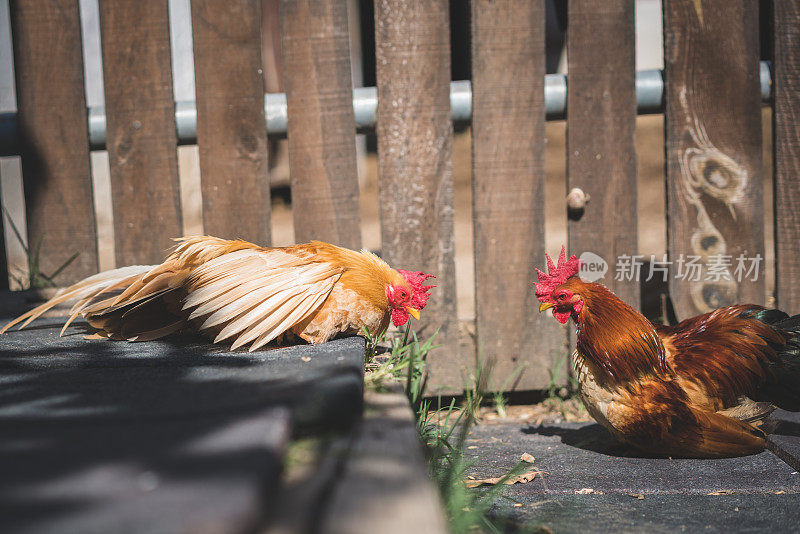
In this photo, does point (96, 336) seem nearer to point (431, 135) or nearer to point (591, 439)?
point (431, 135)

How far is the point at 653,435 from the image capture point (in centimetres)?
239

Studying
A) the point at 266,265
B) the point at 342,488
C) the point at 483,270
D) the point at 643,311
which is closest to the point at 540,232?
the point at 483,270

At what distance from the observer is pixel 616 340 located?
8.05 feet

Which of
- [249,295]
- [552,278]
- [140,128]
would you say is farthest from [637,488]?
[140,128]

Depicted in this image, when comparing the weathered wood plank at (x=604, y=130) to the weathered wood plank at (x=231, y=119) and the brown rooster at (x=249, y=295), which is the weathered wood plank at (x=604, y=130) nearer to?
the brown rooster at (x=249, y=295)

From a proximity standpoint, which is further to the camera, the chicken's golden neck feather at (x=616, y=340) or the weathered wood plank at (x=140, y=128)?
the weathered wood plank at (x=140, y=128)

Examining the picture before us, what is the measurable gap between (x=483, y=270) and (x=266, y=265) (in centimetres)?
151

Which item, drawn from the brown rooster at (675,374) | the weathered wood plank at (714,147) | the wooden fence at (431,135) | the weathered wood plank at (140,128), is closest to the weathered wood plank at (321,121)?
the wooden fence at (431,135)

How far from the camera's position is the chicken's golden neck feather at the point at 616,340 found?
96.0 inches

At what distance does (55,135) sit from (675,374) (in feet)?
10.9

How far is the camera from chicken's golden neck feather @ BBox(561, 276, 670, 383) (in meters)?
2.44

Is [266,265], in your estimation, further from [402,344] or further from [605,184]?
[605,184]

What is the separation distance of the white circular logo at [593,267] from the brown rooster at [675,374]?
2.19ft

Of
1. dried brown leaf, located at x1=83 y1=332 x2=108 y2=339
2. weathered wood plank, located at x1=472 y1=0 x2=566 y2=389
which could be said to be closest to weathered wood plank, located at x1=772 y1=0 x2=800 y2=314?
weathered wood plank, located at x1=472 y1=0 x2=566 y2=389
